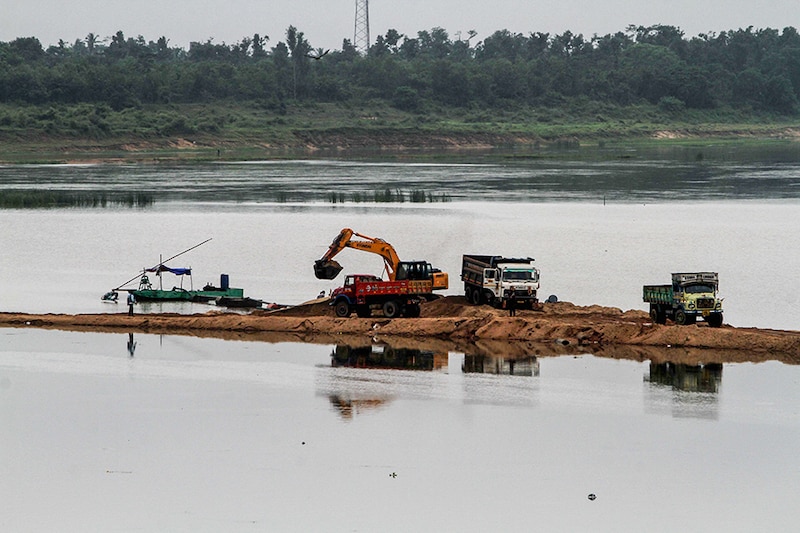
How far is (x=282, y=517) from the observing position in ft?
94.4

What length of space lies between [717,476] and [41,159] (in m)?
151

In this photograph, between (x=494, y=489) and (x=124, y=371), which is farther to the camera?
(x=124, y=371)

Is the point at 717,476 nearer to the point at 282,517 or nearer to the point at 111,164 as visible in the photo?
the point at 282,517

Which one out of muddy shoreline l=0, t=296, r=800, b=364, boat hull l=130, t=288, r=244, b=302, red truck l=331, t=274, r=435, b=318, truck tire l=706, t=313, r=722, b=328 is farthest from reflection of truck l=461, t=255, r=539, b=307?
boat hull l=130, t=288, r=244, b=302

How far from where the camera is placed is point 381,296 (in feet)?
166

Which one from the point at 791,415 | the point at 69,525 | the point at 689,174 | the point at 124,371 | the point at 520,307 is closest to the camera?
the point at 69,525

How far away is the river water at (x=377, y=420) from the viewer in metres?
29.5

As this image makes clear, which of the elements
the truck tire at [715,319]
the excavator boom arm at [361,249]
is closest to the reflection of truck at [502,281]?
the excavator boom arm at [361,249]

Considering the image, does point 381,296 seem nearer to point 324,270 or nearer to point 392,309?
point 392,309

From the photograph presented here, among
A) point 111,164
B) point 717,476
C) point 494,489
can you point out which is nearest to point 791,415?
point 717,476

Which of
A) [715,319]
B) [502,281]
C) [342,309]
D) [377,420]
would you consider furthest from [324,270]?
[377,420]

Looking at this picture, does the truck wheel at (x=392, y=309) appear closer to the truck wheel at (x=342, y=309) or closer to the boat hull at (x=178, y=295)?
the truck wheel at (x=342, y=309)

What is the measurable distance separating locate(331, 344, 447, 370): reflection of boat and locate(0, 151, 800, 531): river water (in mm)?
140

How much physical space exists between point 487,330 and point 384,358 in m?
4.63
